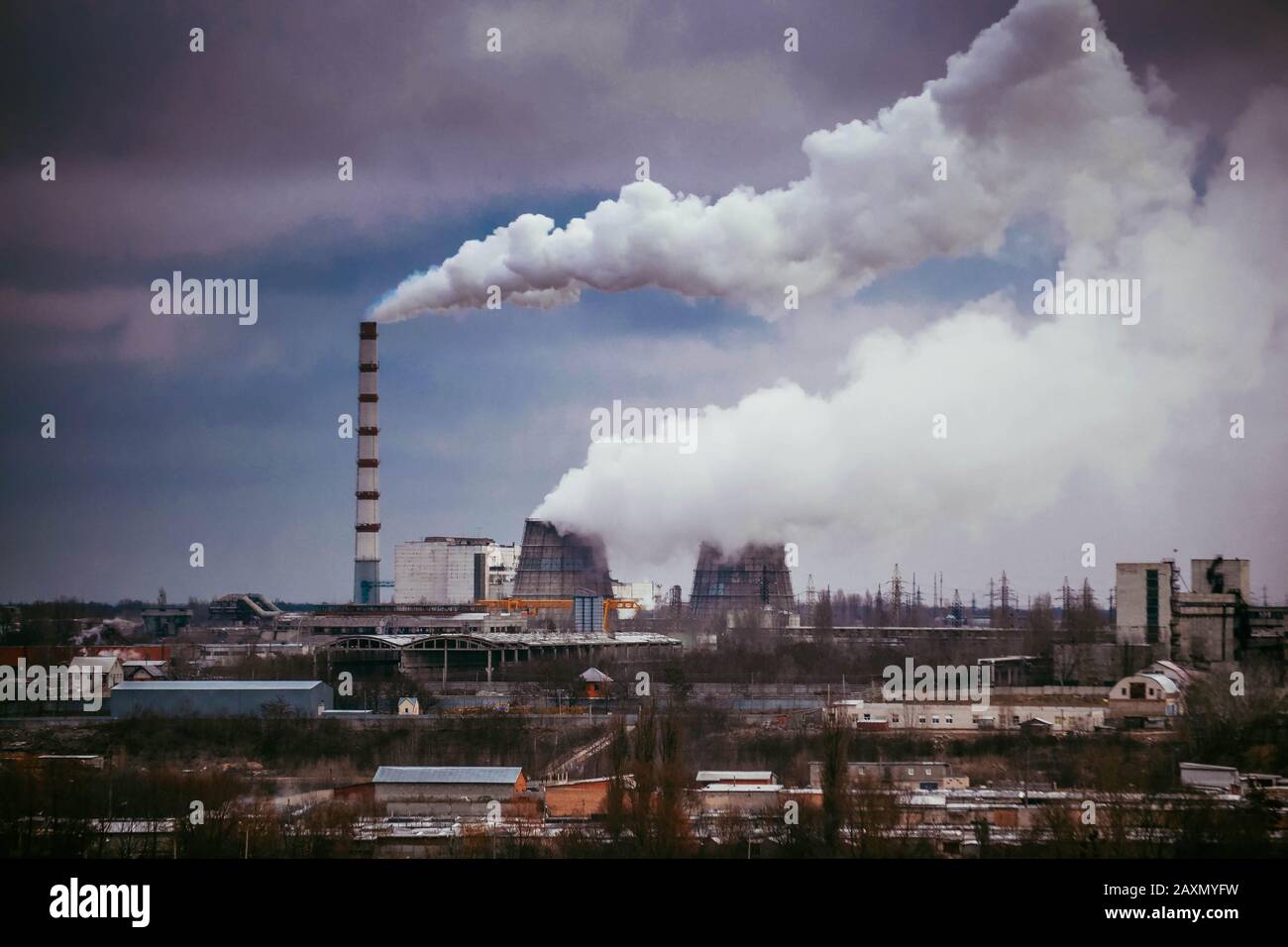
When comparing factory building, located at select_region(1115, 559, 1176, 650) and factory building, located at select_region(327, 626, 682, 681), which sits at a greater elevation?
factory building, located at select_region(1115, 559, 1176, 650)

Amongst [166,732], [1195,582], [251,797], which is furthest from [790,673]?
[251,797]

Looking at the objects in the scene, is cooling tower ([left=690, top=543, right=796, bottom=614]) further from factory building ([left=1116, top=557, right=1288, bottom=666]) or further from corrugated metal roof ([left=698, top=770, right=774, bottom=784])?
corrugated metal roof ([left=698, top=770, right=774, bottom=784])

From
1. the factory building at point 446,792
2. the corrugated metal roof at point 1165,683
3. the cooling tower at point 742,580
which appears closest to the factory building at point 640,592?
the cooling tower at point 742,580

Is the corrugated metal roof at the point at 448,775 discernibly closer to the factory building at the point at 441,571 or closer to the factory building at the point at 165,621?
the factory building at the point at 165,621

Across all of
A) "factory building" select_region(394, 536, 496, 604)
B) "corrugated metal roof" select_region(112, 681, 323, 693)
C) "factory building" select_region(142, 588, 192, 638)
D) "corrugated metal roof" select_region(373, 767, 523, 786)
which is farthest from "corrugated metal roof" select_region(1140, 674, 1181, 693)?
"factory building" select_region(394, 536, 496, 604)

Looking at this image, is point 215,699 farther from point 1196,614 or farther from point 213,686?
point 1196,614
